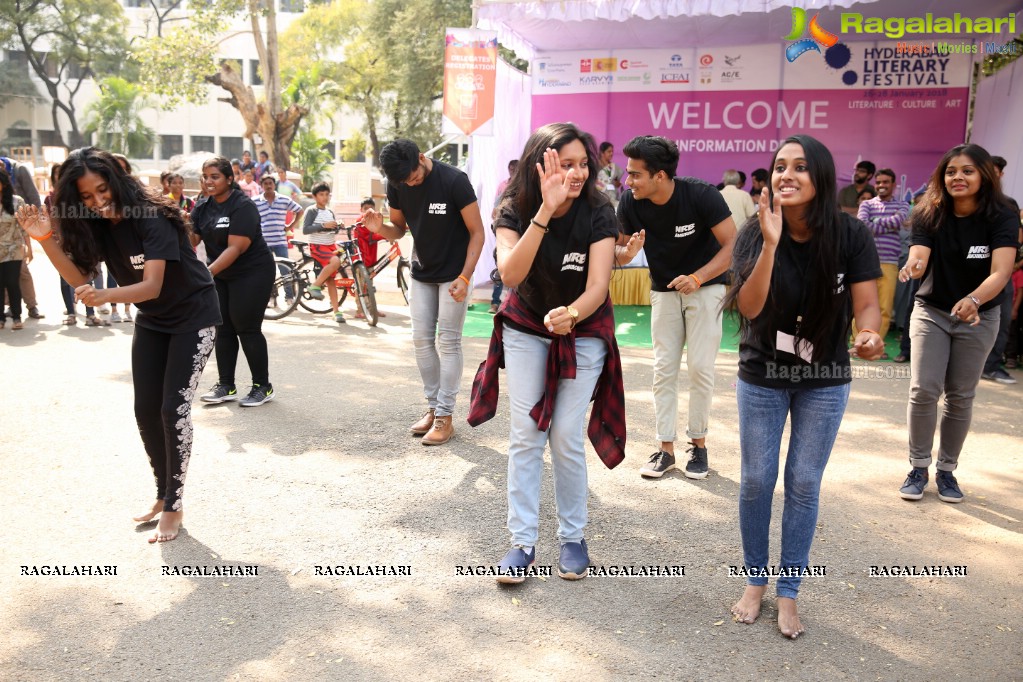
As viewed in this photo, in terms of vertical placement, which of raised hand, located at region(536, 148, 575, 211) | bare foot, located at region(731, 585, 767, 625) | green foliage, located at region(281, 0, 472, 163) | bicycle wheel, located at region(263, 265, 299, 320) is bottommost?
bare foot, located at region(731, 585, 767, 625)

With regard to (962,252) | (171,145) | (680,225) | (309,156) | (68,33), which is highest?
(68,33)

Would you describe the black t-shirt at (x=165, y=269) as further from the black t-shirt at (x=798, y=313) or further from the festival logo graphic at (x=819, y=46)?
the festival logo graphic at (x=819, y=46)

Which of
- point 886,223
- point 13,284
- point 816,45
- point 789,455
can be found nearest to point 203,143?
point 13,284

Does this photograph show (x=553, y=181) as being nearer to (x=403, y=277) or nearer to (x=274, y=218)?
(x=274, y=218)

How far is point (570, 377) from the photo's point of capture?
3.73 metres

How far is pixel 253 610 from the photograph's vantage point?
3570mm

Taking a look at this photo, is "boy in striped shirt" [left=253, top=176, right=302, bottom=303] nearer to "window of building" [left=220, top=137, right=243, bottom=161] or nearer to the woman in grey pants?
the woman in grey pants

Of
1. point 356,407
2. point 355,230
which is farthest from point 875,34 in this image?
point 356,407

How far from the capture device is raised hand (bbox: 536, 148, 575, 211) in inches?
135

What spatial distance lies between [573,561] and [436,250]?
252cm

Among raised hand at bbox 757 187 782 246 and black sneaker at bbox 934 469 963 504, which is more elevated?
raised hand at bbox 757 187 782 246

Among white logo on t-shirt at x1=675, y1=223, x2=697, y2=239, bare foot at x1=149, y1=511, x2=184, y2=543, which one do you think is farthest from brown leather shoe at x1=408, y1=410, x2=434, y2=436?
white logo on t-shirt at x1=675, y1=223, x2=697, y2=239

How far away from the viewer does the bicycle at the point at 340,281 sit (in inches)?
430

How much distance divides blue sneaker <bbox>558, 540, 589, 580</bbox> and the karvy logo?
996 centimetres
